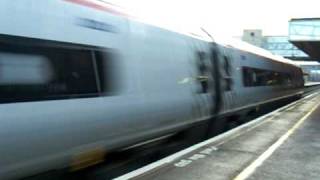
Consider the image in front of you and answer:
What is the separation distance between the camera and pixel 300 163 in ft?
29.9

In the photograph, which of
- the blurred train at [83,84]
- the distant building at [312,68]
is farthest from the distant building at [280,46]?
the blurred train at [83,84]

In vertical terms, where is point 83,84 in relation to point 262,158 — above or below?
above

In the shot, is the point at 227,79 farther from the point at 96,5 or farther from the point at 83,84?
the point at 83,84

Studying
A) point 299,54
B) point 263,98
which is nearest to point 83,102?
point 263,98

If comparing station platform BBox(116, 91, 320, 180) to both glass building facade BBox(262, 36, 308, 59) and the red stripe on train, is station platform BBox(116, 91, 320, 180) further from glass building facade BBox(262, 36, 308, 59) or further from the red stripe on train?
glass building facade BBox(262, 36, 308, 59)

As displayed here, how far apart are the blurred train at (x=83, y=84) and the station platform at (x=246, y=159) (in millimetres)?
648

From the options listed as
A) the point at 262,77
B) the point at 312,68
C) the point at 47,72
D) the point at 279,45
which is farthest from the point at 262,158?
the point at 312,68

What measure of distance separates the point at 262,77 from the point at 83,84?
14.2 meters

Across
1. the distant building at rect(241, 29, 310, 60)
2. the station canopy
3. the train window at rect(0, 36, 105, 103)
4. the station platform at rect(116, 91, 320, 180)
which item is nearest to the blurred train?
the train window at rect(0, 36, 105, 103)

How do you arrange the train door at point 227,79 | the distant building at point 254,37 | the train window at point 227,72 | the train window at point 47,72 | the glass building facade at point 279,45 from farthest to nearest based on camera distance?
the distant building at point 254,37
the glass building facade at point 279,45
the train window at point 227,72
the train door at point 227,79
the train window at point 47,72

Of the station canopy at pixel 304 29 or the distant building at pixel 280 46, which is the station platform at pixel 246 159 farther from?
the distant building at pixel 280 46

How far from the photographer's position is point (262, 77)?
814 inches

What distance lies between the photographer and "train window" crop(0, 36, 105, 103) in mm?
5789

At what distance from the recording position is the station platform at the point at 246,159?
7.84 meters
